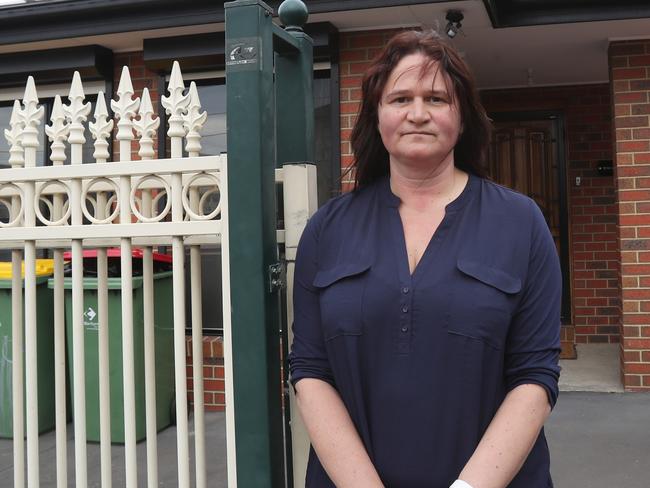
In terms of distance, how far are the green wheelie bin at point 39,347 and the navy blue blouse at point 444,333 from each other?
3.59 metres

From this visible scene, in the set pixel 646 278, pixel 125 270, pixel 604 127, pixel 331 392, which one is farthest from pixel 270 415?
pixel 604 127

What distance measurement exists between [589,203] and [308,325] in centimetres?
615

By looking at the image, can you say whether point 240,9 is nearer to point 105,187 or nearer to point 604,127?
point 105,187

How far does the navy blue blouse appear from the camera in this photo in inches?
60.0

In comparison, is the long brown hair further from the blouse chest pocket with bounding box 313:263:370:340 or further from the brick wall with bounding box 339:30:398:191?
the brick wall with bounding box 339:30:398:191

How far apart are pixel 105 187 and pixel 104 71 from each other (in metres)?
3.75

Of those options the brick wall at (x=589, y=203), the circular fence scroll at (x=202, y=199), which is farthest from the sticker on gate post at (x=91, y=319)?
the brick wall at (x=589, y=203)

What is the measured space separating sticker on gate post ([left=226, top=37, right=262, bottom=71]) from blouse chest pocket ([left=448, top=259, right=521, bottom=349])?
822 millimetres

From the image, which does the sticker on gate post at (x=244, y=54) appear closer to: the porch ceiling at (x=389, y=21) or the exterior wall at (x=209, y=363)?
the porch ceiling at (x=389, y=21)

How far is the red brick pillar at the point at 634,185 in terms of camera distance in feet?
17.7

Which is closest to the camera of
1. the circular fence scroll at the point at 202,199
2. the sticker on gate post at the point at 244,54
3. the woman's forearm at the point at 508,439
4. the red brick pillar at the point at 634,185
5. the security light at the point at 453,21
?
the woman's forearm at the point at 508,439

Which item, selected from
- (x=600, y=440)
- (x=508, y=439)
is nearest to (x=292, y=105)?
(x=508, y=439)

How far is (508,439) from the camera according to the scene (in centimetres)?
153

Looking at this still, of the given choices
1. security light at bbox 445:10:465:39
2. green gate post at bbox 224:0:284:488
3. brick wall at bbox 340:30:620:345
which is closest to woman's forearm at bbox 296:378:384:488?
green gate post at bbox 224:0:284:488
